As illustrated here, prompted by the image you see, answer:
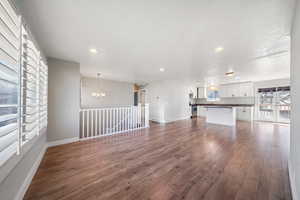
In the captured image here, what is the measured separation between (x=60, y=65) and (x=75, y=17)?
87.1 inches

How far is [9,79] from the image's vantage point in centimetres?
107

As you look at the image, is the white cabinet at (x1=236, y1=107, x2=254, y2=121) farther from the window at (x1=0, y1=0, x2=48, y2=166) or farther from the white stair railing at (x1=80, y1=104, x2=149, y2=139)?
the window at (x1=0, y1=0, x2=48, y2=166)

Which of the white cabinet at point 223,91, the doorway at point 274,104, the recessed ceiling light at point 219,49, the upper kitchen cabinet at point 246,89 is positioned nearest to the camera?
the recessed ceiling light at point 219,49

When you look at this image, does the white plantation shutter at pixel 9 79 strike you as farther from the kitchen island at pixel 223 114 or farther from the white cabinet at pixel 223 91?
the white cabinet at pixel 223 91

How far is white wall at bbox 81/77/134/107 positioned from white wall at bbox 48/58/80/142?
3.41m

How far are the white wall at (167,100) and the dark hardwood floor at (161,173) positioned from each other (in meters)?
3.89

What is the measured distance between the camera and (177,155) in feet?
8.66

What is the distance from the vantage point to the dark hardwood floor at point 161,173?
154 cm

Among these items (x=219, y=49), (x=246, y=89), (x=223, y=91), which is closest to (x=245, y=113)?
(x=246, y=89)

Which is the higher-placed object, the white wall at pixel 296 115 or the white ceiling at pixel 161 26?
the white ceiling at pixel 161 26

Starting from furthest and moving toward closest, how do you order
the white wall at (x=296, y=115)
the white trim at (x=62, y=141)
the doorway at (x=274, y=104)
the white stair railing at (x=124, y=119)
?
1. the doorway at (x=274, y=104)
2. the white stair railing at (x=124, y=119)
3. the white trim at (x=62, y=141)
4. the white wall at (x=296, y=115)

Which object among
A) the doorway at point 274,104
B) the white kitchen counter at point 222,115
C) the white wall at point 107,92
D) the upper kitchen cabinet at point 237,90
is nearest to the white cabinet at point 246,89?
the upper kitchen cabinet at point 237,90

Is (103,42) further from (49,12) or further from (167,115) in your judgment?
(167,115)

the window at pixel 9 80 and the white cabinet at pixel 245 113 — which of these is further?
the white cabinet at pixel 245 113
